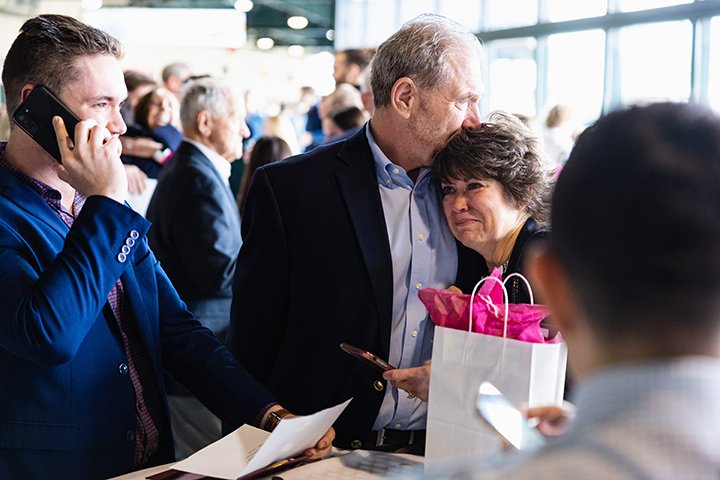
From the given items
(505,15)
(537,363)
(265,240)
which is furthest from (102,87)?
(505,15)

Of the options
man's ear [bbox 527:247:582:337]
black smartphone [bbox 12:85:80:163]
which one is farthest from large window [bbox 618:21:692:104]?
man's ear [bbox 527:247:582:337]

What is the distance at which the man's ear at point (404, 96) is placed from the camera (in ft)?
7.78

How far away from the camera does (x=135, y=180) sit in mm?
5180

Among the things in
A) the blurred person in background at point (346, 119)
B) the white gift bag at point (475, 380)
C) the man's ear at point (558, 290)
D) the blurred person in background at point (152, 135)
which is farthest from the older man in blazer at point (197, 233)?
the man's ear at point (558, 290)

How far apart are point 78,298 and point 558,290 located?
3.67ft

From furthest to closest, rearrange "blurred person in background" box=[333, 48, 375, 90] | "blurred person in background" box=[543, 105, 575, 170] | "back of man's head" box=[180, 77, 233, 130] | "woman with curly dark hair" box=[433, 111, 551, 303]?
"blurred person in background" box=[543, 105, 575, 170] → "blurred person in background" box=[333, 48, 375, 90] → "back of man's head" box=[180, 77, 233, 130] → "woman with curly dark hair" box=[433, 111, 551, 303]

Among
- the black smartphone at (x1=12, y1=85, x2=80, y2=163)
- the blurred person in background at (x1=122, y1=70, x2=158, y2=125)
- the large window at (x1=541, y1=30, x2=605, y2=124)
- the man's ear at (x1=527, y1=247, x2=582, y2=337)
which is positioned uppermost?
the large window at (x1=541, y1=30, x2=605, y2=124)

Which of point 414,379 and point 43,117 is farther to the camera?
point 414,379

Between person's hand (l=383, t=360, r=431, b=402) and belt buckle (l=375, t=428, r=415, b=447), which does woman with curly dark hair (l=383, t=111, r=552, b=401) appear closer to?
person's hand (l=383, t=360, r=431, b=402)

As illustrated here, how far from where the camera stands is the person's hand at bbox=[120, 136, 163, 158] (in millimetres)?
5523

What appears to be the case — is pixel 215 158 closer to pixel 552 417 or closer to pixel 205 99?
pixel 205 99

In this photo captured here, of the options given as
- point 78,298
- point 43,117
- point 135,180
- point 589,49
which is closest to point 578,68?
point 589,49

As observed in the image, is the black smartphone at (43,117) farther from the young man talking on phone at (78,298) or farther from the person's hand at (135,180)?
the person's hand at (135,180)

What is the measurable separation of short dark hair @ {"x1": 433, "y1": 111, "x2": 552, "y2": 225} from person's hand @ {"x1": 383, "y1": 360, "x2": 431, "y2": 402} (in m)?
0.52
